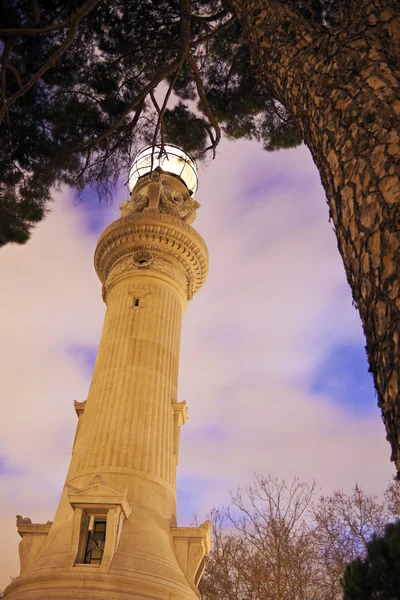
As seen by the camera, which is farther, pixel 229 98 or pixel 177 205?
pixel 177 205

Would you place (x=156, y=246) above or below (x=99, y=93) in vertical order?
above

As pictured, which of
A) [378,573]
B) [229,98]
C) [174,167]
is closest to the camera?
[378,573]

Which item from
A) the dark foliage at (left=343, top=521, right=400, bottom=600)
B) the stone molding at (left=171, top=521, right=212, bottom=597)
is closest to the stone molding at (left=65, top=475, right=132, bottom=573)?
the stone molding at (left=171, top=521, right=212, bottom=597)

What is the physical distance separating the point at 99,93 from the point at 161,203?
5.79 metres

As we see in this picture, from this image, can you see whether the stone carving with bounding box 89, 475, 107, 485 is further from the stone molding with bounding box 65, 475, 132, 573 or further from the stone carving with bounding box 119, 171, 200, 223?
the stone carving with bounding box 119, 171, 200, 223

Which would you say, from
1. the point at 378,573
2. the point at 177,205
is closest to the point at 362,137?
the point at 378,573

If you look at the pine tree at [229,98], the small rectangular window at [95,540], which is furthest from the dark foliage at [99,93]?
the small rectangular window at [95,540]

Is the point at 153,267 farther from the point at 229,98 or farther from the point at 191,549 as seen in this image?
the point at 191,549

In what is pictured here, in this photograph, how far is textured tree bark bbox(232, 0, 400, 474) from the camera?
2.00 meters

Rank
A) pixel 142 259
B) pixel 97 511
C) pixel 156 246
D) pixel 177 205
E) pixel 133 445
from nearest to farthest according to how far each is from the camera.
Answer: pixel 97 511 → pixel 133 445 → pixel 142 259 → pixel 156 246 → pixel 177 205

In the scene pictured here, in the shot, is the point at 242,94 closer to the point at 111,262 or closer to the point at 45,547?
the point at 111,262

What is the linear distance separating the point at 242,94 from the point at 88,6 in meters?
4.91

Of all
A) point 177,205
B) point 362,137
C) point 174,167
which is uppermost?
point 174,167

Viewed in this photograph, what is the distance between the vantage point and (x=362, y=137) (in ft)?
8.21
